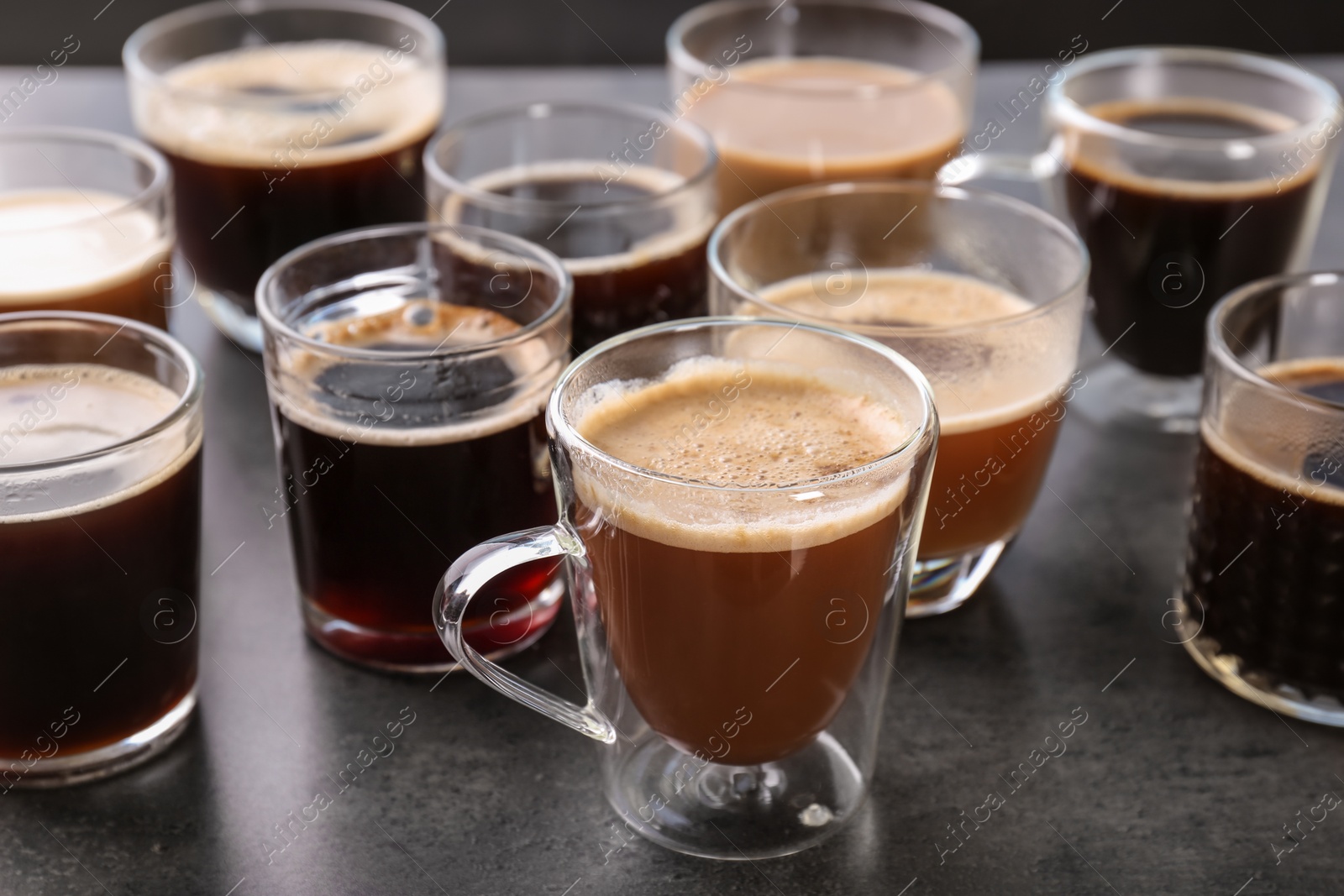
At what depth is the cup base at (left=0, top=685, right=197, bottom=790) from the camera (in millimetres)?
1021

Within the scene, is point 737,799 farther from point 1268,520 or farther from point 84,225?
point 84,225

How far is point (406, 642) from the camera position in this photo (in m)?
1.13

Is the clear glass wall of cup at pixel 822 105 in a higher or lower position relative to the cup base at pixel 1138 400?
higher

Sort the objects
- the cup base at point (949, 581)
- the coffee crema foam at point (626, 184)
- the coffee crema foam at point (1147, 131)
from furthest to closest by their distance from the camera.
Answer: the coffee crema foam at point (1147, 131) < the coffee crema foam at point (626, 184) < the cup base at point (949, 581)

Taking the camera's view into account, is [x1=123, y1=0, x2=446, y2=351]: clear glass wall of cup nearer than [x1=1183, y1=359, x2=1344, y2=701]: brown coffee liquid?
No

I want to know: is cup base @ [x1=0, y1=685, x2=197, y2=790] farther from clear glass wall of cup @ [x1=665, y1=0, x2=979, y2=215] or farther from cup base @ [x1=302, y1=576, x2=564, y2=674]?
clear glass wall of cup @ [x1=665, y1=0, x2=979, y2=215]

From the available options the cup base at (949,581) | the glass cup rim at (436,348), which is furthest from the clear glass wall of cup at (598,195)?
the cup base at (949,581)

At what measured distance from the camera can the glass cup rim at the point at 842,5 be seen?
4.83 feet

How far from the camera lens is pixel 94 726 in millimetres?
1019

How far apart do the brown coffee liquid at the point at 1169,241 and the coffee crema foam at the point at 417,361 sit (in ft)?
1.99

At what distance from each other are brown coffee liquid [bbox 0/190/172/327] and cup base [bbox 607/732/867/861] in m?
0.60

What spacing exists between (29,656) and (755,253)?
0.60 m

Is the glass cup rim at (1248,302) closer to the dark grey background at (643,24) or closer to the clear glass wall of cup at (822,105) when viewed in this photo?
the clear glass wall of cup at (822,105)

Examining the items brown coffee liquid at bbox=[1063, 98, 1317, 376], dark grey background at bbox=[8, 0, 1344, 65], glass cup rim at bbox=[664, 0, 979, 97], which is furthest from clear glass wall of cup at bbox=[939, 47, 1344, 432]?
dark grey background at bbox=[8, 0, 1344, 65]
